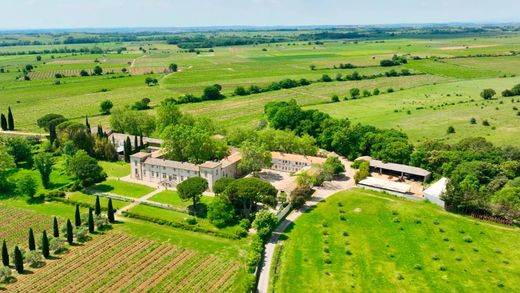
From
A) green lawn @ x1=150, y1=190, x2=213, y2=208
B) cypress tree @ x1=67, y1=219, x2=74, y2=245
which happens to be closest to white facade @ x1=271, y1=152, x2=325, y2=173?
green lawn @ x1=150, y1=190, x2=213, y2=208

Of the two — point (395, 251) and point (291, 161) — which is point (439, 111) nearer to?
point (291, 161)

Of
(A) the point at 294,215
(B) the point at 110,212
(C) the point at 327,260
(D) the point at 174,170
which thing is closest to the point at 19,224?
(B) the point at 110,212

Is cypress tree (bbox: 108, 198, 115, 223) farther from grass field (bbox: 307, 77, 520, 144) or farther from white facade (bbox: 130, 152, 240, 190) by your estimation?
grass field (bbox: 307, 77, 520, 144)

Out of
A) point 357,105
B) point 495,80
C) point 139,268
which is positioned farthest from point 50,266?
point 495,80

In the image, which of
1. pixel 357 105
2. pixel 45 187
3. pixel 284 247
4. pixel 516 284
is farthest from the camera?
pixel 357 105

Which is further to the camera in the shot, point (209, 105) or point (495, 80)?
point (495, 80)

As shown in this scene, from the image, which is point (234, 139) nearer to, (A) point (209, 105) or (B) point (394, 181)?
(B) point (394, 181)

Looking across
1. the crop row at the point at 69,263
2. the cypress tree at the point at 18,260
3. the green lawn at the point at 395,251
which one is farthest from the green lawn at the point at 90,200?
the green lawn at the point at 395,251
